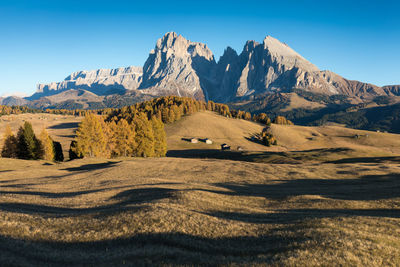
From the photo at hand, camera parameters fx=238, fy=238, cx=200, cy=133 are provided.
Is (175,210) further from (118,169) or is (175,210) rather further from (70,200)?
(118,169)

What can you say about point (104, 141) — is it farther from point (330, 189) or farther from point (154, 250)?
point (154, 250)

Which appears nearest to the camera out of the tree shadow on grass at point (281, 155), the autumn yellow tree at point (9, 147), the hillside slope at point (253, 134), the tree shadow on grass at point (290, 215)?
the tree shadow on grass at point (290, 215)

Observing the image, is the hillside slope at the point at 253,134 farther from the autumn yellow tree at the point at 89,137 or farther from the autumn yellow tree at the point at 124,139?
the autumn yellow tree at the point at 89,137

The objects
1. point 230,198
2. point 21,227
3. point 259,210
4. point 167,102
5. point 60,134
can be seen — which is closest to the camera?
point 21,227

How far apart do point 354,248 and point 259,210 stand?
10.2m

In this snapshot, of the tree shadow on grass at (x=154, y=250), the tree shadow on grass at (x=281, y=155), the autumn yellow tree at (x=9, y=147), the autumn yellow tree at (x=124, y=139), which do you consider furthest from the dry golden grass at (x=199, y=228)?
the autumn yellow tree at (x=9, y=147)

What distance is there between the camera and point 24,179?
131ft

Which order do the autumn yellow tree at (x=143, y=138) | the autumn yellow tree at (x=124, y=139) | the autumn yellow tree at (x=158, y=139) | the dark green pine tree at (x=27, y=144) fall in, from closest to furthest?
the dark green pine tree at (x=27, y=144)
the autumn yellow tree at (x=124, y=139)
the autumn yellow tree at (x=143, y=138)
the autumn yellow tree at (x=158, y=139)

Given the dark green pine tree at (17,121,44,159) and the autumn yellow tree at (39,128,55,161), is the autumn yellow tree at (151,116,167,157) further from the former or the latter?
the dark green pine tree at (17,121,44,159)

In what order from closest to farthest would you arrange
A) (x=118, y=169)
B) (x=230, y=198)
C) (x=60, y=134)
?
(x=230, y=198) < (x=118, y=169) < (x=60, y=134)

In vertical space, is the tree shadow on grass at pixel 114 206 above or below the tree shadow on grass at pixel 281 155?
above

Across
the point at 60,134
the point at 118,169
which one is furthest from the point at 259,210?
the point at 60,134

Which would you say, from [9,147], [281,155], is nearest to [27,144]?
[9,147]

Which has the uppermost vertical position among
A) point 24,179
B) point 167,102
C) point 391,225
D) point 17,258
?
point 167,102
